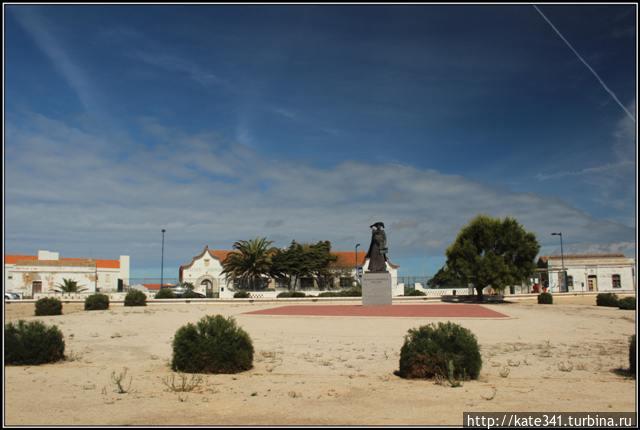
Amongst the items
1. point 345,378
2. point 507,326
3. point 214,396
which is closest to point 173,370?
point 214,396

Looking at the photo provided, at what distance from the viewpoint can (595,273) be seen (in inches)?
2327

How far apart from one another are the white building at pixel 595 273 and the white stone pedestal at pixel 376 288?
3532 centimetres

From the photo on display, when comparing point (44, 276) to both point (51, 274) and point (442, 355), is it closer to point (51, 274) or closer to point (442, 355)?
point (51, 274)

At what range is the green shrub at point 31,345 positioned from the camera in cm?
1031

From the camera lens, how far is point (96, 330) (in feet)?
59.1

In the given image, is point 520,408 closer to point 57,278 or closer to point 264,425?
point 264,425

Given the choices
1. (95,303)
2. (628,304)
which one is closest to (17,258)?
(95,303)

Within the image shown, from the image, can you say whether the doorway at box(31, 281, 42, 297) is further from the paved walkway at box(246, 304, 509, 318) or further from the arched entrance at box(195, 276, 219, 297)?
the paved walkway at box(246, 304, 509, 318)

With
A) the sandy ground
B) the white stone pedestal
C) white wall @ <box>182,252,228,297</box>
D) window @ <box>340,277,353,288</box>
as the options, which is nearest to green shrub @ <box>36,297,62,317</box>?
the sandy ground

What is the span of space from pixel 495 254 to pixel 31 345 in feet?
111

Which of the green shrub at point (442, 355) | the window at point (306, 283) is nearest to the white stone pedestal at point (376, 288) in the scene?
the green shrub at point (442, 355)

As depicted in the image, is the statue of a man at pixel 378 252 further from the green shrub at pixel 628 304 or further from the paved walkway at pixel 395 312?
the green shrub at pixel 628 304

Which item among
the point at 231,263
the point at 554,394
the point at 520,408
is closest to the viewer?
the point at 520,408

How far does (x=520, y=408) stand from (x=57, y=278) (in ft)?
198
